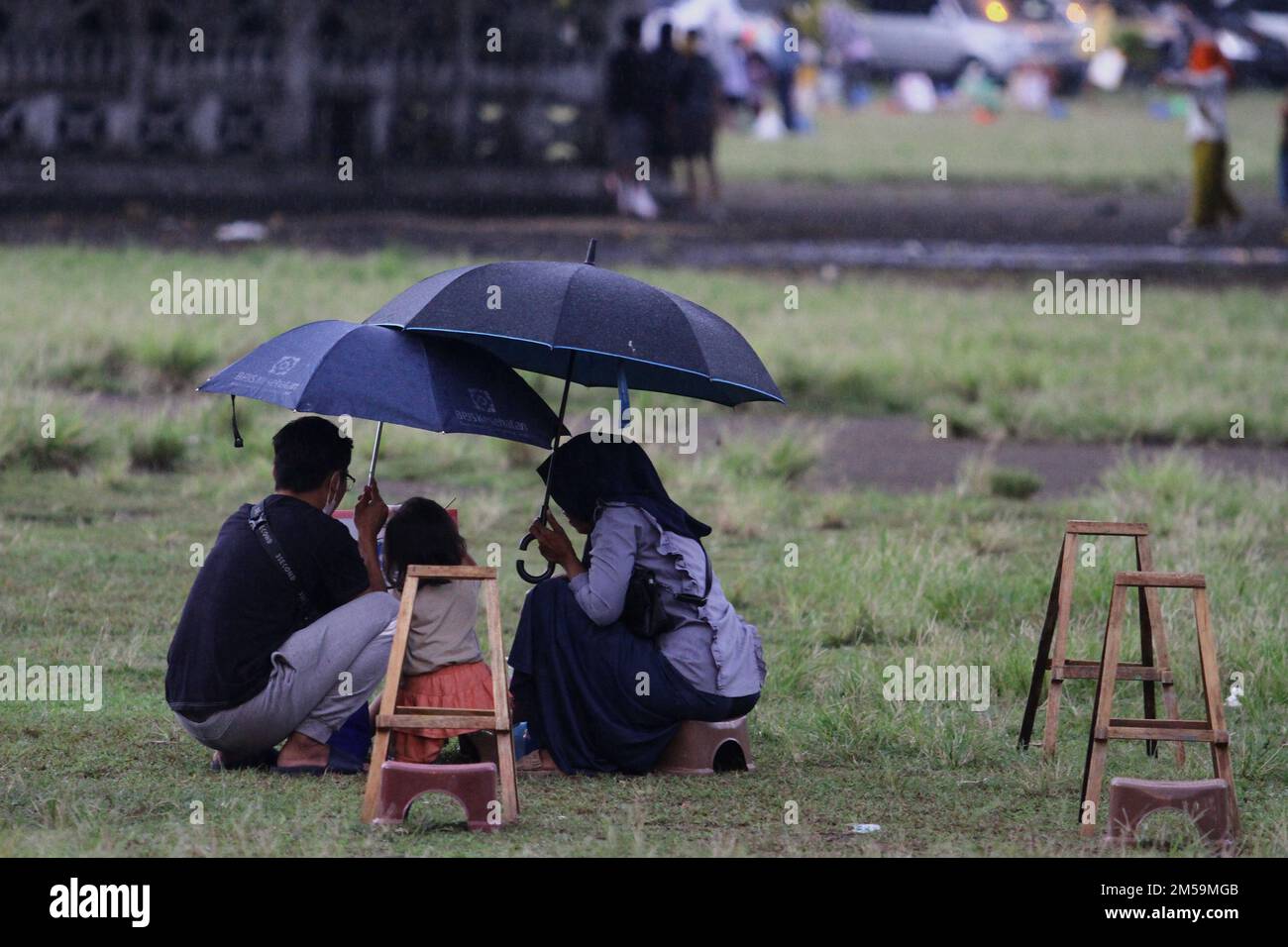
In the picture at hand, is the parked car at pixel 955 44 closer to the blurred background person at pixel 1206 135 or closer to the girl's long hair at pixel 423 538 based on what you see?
the blurred background person at pixel 1206 135

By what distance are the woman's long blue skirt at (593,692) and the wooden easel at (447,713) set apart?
0.59m

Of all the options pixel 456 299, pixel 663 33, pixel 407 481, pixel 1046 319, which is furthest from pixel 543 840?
pixel 663 33

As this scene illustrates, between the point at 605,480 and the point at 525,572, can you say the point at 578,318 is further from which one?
the point at 525,572

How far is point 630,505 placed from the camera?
6.66 metres

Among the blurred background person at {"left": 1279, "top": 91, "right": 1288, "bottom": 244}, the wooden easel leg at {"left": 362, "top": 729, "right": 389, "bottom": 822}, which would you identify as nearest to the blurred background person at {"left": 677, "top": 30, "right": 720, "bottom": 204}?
the blurred background person at {"left": 1279, "top": 91, "right": 1288, "bottom": 244}

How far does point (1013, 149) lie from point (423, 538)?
103 ft

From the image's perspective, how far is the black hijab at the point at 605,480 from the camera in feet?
21.9

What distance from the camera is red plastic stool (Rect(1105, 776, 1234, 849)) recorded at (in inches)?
236

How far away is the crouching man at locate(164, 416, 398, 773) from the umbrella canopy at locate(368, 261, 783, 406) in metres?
0.51

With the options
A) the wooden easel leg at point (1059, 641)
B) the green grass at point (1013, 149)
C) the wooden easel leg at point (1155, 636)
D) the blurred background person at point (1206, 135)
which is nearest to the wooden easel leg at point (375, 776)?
the wooden easel leg at point (1059, 641)

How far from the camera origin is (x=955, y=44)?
49781mm

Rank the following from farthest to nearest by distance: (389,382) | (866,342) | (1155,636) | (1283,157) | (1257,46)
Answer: (1257,46) < (1283,157) < (866,342) < (1155,636) < (389,382)


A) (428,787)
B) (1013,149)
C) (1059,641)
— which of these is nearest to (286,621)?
(428,787)

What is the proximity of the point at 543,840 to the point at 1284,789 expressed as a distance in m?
2.45
